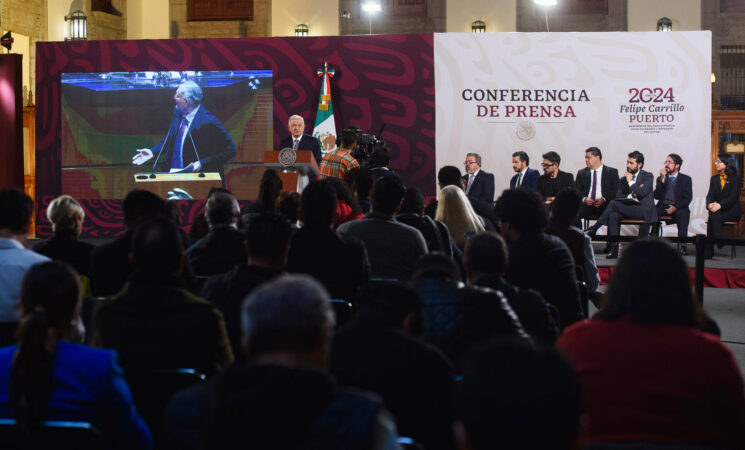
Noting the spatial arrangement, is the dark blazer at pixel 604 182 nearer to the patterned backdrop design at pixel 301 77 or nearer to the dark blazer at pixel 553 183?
the dark blazer at pixel 553 183

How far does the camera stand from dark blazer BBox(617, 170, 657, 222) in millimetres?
10148

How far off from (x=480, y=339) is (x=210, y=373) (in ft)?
2.58

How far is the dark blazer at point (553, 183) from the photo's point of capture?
10312mm

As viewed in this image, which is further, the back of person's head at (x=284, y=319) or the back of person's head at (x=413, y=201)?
the back of person's head at (x=413, y=201)

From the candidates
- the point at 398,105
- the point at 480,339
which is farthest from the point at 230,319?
the point at 398,105

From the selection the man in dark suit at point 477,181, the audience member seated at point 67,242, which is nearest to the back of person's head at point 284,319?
the audience member seated at point 67,242

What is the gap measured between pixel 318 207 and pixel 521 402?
8.55 ft

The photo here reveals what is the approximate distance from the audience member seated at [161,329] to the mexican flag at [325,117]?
29.7 ft

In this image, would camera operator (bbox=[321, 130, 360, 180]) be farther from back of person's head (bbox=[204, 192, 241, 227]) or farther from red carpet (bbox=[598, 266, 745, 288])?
red carpet (bbox=[598, 266, 745, 288])

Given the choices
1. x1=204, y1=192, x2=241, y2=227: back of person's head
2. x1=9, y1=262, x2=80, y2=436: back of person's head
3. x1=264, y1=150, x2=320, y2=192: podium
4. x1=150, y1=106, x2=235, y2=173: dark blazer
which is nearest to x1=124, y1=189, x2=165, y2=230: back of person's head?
x1=204, y1=192, x2=241, y2=227: back of person's head

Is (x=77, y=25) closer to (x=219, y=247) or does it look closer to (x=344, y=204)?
(x=344, y=204)

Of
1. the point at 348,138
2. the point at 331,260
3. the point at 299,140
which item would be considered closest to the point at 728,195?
the point at 299,140

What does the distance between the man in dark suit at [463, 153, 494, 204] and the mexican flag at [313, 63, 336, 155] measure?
201cm

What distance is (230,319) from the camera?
280 cm
